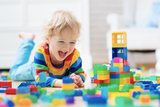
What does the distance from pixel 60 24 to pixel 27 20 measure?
141 cm

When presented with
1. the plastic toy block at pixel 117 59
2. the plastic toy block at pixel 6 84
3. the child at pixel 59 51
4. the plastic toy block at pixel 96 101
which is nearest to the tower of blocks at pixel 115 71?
the plastic toy block at pixel 117 59

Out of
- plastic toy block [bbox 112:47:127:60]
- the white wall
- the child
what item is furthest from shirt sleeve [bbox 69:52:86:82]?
the white wall

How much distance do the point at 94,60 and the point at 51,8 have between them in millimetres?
1175

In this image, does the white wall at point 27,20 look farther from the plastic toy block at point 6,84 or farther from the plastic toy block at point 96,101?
the plastic toy block at point 96,101

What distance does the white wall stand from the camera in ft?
7.84

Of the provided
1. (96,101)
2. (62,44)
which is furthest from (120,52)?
(96,101)

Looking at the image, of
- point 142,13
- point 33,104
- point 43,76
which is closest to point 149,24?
point 142,13

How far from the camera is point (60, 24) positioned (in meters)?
1.10

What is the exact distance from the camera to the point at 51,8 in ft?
7.93

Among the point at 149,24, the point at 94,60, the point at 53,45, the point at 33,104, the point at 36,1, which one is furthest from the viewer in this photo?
the point at 94,60

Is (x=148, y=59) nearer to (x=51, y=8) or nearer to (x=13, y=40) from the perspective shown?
(x=51, y=8)

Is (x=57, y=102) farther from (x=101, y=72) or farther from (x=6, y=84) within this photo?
(x=6, y=84)

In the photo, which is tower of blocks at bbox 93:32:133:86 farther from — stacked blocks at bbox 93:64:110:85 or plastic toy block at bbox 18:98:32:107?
plastic toy block at bbox 18:98:32:107

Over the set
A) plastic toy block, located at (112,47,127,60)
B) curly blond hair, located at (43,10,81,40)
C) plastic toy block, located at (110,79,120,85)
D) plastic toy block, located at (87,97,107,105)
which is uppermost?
curly blond hair, located at (43,10,81,40)
